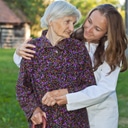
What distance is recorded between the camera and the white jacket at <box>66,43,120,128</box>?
2.86 meters

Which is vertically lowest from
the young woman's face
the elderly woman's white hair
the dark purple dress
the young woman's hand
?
the young woman's hand

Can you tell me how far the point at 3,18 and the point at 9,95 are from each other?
98.7ft

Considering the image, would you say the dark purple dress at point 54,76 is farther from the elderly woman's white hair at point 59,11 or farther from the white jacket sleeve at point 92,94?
the elderly woman's white hair at point 59,11

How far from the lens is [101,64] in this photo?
319 centimetres

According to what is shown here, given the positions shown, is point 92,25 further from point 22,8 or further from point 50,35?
point 22,8

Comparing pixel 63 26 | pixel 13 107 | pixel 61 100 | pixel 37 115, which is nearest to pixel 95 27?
pixel 63 26

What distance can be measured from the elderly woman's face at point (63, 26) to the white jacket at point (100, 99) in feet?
1.21

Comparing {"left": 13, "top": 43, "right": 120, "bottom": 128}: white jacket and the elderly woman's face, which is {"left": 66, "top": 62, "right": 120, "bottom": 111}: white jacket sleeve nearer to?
{"left": 13, "top": 43, "right": 120, "bottom": 128}: white jacket

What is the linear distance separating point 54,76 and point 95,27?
0.58m

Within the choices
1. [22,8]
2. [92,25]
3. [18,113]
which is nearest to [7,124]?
[18,113]

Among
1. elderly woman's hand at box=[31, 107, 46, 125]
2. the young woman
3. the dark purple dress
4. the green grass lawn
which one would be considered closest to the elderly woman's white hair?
the dark purple dress

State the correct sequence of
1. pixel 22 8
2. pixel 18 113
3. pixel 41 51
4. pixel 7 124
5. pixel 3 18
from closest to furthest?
pixel 41 51, pixel 7 124, pixel 18 113, pixel 3 18, pixel 22 8

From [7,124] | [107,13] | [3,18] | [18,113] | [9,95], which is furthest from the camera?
[3,18]

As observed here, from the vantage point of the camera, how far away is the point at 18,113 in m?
7.30
